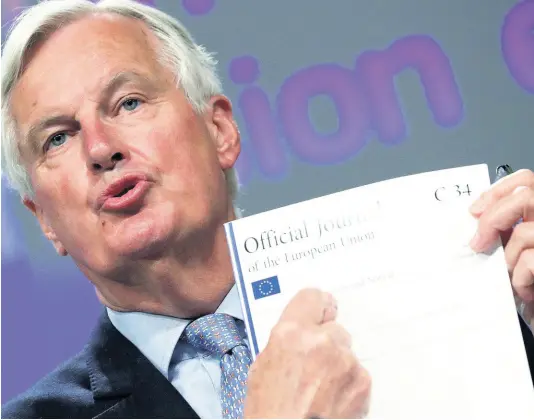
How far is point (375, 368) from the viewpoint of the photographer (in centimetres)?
121

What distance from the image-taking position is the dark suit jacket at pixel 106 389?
4.88ft

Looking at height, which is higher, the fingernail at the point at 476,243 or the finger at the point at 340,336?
the fingernail at the point at 476,243

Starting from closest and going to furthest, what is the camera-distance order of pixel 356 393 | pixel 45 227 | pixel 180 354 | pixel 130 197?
pixel 356 393 → pixel 130 197 → pixel 180 354 → pixel 45 227

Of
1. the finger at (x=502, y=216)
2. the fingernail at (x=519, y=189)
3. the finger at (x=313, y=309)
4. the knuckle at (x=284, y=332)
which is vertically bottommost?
the knuckle at (x=284, y=332)

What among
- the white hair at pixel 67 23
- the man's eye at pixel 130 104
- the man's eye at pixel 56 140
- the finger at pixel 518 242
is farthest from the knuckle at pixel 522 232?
the man's eye at pixel 56 140

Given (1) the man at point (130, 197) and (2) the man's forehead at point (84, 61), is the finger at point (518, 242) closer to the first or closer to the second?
(1) the man at point (130, 197)

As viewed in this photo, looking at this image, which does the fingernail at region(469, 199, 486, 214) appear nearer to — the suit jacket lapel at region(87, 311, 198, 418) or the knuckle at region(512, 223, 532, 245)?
the knuckle at region(512, 223, 532, 245)

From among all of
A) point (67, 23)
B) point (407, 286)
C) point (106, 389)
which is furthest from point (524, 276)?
point (67, 23)

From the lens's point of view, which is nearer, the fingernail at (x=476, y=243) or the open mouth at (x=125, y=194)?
the fingernail at (x=476, y=243)

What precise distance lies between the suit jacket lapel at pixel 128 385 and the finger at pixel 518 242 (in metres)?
0.62

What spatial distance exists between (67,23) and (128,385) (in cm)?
73

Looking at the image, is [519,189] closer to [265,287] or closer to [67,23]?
[265,287]

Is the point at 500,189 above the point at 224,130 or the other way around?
the other way around

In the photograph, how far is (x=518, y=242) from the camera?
4.20 ft
